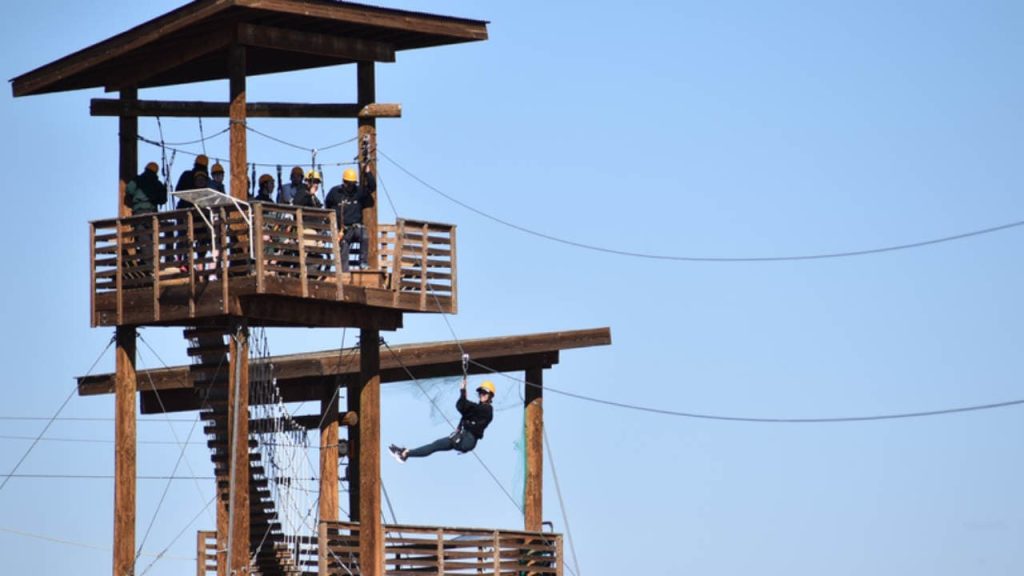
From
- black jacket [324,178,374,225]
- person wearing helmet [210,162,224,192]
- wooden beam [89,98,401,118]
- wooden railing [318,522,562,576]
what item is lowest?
wooden railing [318,522,562,576]

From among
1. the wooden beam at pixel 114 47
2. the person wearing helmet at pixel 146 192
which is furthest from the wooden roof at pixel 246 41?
the person wearing helmet at pixel 146 192

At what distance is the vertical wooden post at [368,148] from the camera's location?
145 ft

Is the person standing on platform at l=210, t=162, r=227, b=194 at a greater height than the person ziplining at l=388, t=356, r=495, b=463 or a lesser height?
greater

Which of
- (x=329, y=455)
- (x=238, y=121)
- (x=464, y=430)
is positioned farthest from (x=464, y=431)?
(x=238, y=121)

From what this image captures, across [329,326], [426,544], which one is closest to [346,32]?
[329,326]

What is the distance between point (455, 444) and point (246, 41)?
7.88 meters

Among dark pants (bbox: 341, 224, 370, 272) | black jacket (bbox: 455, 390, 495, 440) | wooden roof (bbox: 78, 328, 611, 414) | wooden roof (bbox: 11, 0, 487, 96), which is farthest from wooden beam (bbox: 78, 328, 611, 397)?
wooden roof (bbox: 11, 0, 487, 96)

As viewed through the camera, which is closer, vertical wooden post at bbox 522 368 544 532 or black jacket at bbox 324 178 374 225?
black jacket at bbox 324 178 374 225

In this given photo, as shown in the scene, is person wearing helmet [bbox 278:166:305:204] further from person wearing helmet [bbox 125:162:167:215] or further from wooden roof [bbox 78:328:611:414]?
wooden roof [bbox 78:328:611:414]

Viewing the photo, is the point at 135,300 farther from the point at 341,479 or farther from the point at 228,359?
the point at 341,479

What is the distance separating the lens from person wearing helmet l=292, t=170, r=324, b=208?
43875 millimetres

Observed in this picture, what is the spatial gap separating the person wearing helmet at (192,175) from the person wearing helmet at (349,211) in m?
2.07

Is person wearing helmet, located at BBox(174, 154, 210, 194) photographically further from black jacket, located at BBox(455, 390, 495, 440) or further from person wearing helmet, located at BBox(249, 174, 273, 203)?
black jacket, located at BBox(455, 390, 495, 440)

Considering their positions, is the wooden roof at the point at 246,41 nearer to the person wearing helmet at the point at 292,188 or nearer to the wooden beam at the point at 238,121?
the wooden beam at the point at 238,121
